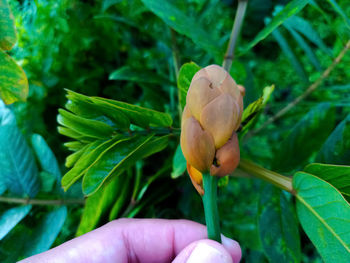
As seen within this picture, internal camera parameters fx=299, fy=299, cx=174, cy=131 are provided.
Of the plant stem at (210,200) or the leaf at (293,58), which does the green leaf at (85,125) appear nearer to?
the plant stem at (210,200)

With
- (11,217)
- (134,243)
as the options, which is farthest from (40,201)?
(134,243)

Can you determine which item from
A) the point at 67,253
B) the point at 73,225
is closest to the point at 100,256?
the point at 67,253

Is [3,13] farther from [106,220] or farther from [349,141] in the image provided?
[349,141]

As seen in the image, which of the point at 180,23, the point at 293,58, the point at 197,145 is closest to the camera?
the point at 197,145

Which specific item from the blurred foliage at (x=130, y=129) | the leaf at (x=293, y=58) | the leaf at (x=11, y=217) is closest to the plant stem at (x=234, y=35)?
the blurred foliage at (x=130, y=129)

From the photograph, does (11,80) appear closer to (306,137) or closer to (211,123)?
(211,123)

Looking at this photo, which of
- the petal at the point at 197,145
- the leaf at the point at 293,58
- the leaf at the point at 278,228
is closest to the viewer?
the petal at the point at 197,145
